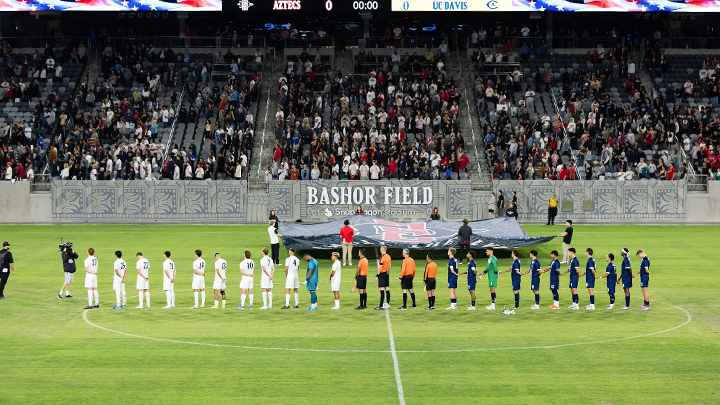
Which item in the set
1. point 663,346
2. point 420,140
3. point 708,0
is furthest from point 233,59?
point 663,346

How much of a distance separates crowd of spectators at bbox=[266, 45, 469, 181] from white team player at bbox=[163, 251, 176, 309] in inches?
771

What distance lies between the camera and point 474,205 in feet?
140

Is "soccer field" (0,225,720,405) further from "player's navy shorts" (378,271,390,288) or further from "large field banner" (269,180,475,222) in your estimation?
"large field banner" (269,180,475,222)

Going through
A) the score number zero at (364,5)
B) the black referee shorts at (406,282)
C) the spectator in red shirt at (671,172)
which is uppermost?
the score number zero at (364,5)

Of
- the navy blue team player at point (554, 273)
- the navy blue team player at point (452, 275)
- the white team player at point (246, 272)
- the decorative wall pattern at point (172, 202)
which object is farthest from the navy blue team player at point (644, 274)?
the decorative wall pattern at point (172, 202)

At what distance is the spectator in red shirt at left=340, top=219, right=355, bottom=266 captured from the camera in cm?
3089

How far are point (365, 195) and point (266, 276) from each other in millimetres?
19379

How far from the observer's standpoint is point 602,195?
42.8m

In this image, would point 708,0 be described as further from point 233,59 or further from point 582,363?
point 582,363

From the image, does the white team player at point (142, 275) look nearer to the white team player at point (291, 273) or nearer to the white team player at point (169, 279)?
the white team player at point (169, 279)

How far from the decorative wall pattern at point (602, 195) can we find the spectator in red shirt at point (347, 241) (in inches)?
530

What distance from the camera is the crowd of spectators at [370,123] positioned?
145 ft

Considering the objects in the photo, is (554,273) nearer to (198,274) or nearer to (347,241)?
(347,241)

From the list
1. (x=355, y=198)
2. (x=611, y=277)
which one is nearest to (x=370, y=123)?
(x=355, y=198)
